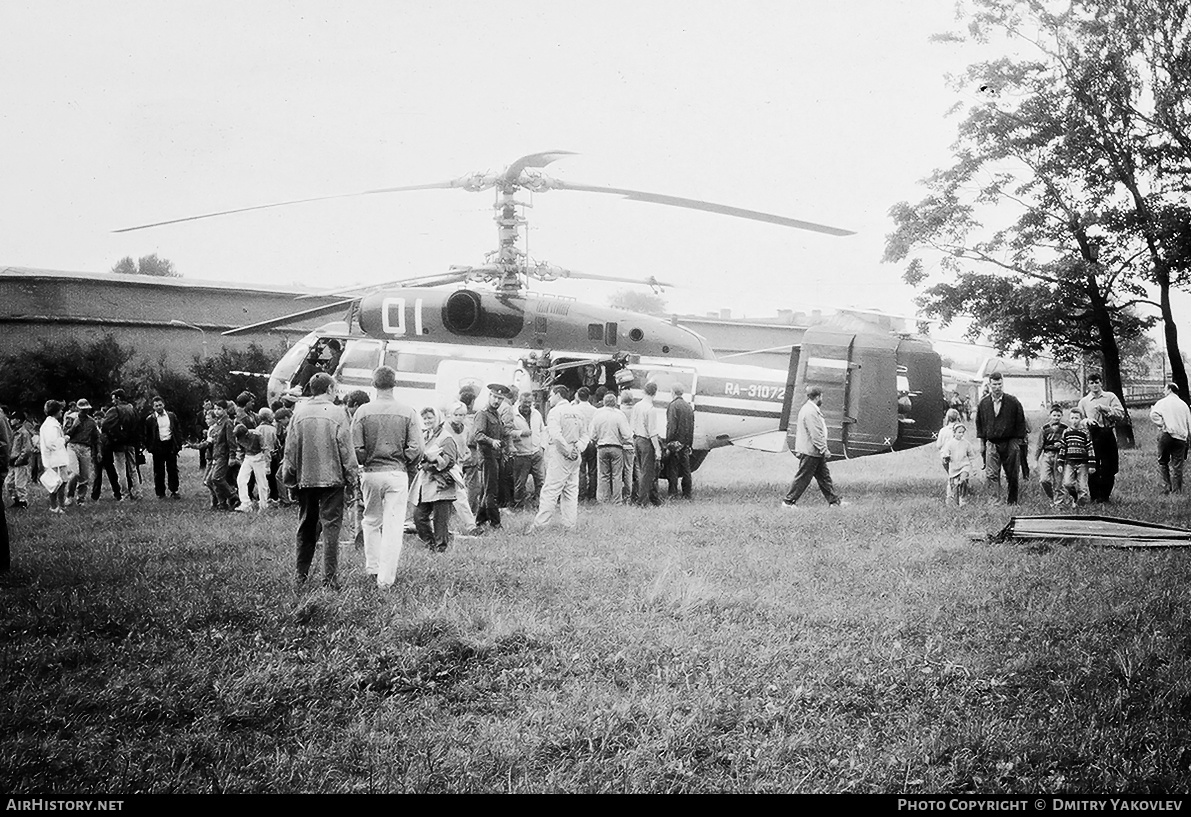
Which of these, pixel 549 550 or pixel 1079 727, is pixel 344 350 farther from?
pixel 1079 727

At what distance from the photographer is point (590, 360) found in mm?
12930

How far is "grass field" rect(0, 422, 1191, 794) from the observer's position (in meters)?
3.46

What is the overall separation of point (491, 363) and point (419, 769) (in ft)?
32.0

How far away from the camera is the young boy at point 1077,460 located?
32.7ft

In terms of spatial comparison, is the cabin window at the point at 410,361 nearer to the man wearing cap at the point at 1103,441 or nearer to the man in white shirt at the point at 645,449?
the man in white shirt at the point at 645,449

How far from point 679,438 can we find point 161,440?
28.2 feet

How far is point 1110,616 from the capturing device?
17.0 feet

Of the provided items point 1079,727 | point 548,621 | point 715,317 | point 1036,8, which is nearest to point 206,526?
point 548,621

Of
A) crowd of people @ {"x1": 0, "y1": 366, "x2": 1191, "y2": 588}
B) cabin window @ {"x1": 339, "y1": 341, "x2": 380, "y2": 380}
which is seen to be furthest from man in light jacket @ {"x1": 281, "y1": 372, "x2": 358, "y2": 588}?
cabin window @ {"x1": 339, "y1": 341, "x2": 380, "y2": 380}

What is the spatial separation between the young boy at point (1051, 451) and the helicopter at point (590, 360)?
71.7 inches

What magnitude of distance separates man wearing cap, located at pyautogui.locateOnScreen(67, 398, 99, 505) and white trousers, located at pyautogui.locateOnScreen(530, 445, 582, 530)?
7774 mm

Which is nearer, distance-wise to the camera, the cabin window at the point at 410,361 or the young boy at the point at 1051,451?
the young boy at the point at 1051,451

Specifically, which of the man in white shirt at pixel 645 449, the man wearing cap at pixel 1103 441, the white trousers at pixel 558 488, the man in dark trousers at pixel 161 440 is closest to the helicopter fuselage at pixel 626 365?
the man in white shirt at pixel 645 449

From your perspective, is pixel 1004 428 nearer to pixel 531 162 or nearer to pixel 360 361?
pixel 531 162
